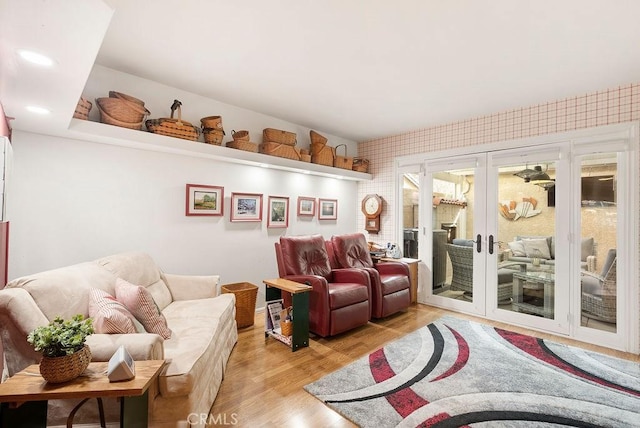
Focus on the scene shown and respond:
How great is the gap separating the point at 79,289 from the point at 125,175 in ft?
4.73

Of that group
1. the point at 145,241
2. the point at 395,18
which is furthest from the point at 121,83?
the point at 395,18

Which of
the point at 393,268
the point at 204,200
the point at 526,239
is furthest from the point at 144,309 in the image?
the point at 526,239

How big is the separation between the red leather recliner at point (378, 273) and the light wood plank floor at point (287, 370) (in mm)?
212

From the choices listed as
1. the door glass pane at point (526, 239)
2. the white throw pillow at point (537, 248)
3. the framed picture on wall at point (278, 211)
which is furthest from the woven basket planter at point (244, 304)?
the white throw pillow at point (537, 248)

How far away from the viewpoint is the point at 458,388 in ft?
7.33

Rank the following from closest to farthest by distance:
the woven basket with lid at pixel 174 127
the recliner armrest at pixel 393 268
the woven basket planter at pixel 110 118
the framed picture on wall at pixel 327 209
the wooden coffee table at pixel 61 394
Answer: the wooden coffee table at pixel 61 394
the woven basket planter at pixel 110 118
the woven basket with lid at pixel 174 127
the recliner armrest at pixel 393 268
the framed picture on wall at pixel 327 209

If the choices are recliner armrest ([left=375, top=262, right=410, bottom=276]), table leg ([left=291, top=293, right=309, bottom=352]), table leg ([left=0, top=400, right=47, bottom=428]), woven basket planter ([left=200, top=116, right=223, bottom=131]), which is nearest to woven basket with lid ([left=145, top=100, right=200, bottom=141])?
woven basket planter ([left=200, top=116, right=223, bottom=131])

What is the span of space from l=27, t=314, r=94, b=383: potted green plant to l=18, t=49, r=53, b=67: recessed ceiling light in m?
1.20

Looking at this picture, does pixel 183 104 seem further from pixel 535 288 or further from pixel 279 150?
pixel 535 288

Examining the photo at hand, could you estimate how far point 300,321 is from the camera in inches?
112

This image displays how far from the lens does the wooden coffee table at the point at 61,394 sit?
1.20 m

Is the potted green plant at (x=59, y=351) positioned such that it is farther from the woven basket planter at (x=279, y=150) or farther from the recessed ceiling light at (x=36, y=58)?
the woven basket planter at (x=279, y=150)

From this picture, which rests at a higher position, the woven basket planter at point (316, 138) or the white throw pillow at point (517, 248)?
the woven basket planter at point (316, 138)

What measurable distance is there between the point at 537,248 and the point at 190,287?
4014mm
